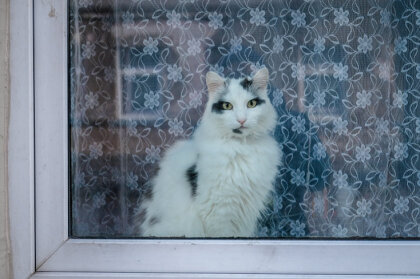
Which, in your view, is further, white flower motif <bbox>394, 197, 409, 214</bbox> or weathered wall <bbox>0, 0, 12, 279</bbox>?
white flower motif <bbox>394, 197, 409, 214</bbox>

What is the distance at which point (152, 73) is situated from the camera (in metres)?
1.32

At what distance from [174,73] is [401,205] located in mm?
762

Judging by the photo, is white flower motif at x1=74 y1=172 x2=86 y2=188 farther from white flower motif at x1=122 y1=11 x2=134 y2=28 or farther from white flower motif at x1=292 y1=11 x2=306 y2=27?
white flower motif at x1=292 y1=11 x2=306 y2=27

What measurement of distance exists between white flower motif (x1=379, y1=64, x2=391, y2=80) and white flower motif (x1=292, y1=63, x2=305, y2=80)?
22 cm

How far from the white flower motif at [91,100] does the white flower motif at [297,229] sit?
0.66 meters

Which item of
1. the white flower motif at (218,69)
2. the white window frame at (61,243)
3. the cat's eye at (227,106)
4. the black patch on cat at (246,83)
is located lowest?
the white window frame at (61,243)

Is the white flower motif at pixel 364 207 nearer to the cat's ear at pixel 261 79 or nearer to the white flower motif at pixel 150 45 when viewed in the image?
the cat's ear at pixel 261 79

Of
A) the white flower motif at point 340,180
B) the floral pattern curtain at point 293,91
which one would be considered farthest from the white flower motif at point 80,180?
the white flower motif at point 340,180

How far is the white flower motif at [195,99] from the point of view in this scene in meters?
1.32

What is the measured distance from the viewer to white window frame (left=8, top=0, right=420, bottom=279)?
45.2 inches

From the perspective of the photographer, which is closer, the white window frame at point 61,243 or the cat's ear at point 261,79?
the white window frame at point 61,243

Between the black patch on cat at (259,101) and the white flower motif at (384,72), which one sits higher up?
the white flower motif at (384,72)

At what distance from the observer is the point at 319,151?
51.9 inches

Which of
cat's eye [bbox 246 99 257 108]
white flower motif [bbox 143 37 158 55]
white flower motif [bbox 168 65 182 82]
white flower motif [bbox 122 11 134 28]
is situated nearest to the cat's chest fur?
cat's eye [bbox 246 99 257 108]
